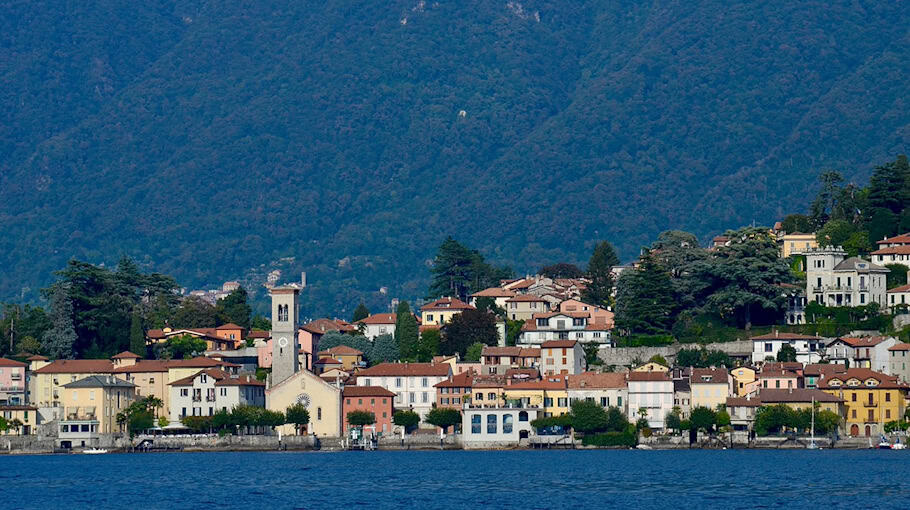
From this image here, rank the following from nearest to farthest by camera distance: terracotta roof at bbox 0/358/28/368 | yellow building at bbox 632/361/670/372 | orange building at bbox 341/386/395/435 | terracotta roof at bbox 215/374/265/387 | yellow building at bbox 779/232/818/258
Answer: orange building at bbox 341/386/395/435, yellow building at bbox 632/361/670/372, terracotta roof at bbox 215/374/265/387, terracotta roof at bbox 0/358/28/368, yellow building at bbox 779/232/818/258

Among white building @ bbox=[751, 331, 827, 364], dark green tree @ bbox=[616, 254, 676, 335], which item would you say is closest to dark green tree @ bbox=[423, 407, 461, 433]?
dark green tree @ bbox=[616, 254, 676, 335]

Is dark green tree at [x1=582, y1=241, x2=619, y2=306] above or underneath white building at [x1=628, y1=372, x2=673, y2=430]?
above

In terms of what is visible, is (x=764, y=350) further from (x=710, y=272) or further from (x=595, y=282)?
(x=595, y=282)

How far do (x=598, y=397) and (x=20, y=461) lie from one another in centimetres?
3489

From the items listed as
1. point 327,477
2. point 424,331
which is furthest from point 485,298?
point 327,477

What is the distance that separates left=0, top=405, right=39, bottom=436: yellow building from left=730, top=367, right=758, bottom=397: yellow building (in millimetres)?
44861

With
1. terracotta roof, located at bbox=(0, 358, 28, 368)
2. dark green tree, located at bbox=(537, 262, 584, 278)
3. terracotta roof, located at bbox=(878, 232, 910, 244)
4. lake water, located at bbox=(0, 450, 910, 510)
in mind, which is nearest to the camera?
lake water, located at bbox=(0, 450, 910, 510)

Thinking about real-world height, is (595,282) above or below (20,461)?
above

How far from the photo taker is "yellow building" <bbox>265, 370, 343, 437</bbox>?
4496 inches

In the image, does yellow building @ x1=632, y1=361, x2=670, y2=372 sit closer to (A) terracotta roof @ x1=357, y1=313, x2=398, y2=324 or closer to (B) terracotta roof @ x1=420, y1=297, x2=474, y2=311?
(B) terracotta roof @ x1=420, y1=297, x2=474, y2=311

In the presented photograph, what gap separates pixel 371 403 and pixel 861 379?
30.0 meters

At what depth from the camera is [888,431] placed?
10881 centimetres

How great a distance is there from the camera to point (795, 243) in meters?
140

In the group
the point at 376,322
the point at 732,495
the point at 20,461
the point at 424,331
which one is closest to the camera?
the point at 732,495
